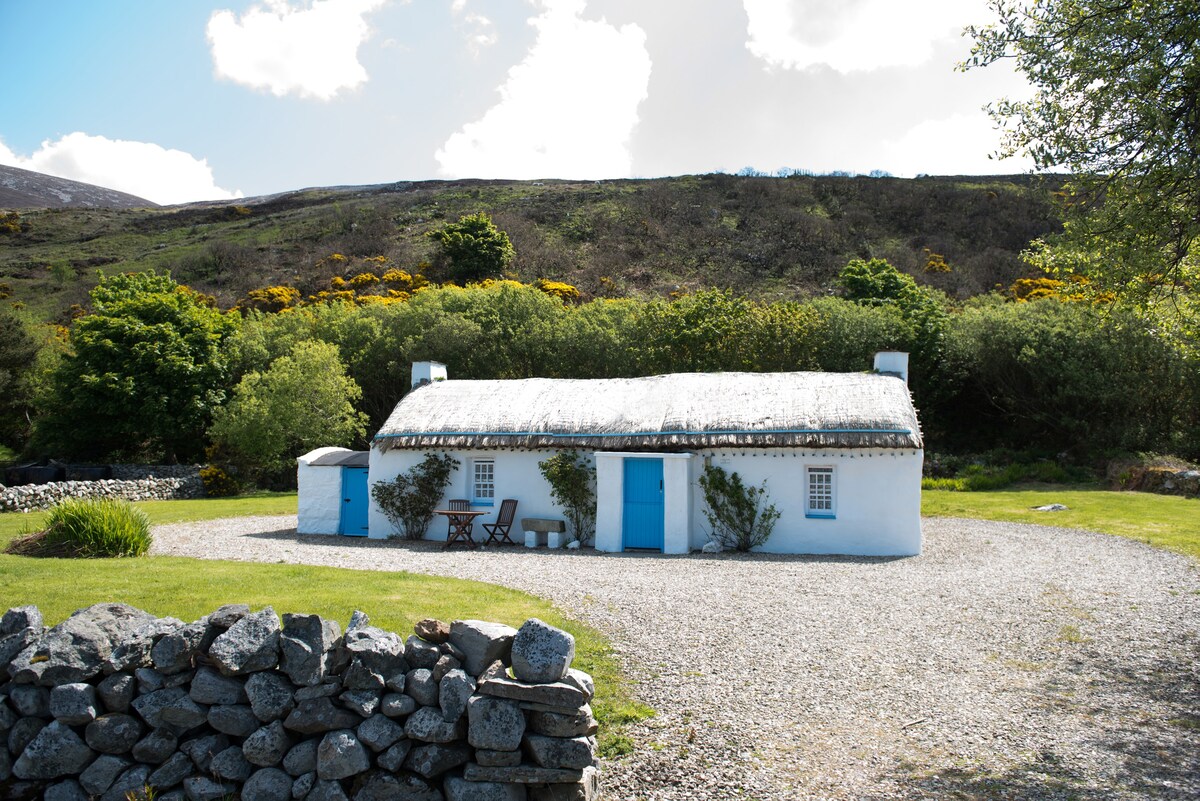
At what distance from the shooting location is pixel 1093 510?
22.1m

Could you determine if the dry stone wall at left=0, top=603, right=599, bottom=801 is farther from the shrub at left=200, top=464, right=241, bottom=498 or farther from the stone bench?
the shrub at left=200, top=464, right=241, bottom=498

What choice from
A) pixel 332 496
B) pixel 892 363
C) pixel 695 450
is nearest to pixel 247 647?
pixel 695 450

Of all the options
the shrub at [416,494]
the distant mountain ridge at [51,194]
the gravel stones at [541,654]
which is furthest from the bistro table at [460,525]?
the distant mountain ridge at [51,194]

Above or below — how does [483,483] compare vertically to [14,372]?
below

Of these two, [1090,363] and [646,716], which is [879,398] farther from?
[1090,363]

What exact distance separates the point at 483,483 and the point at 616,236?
4674 centimetres

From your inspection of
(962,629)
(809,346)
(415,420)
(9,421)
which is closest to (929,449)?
(809,346)

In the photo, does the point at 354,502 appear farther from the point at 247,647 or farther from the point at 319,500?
the point at 247,647

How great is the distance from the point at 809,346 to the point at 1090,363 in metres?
10.2

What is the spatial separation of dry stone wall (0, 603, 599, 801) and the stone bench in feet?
37.6

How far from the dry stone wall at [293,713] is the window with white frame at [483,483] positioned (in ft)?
40.5

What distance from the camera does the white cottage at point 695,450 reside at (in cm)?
1738

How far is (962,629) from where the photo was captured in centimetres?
1067

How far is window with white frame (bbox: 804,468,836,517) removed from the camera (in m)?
17.8
